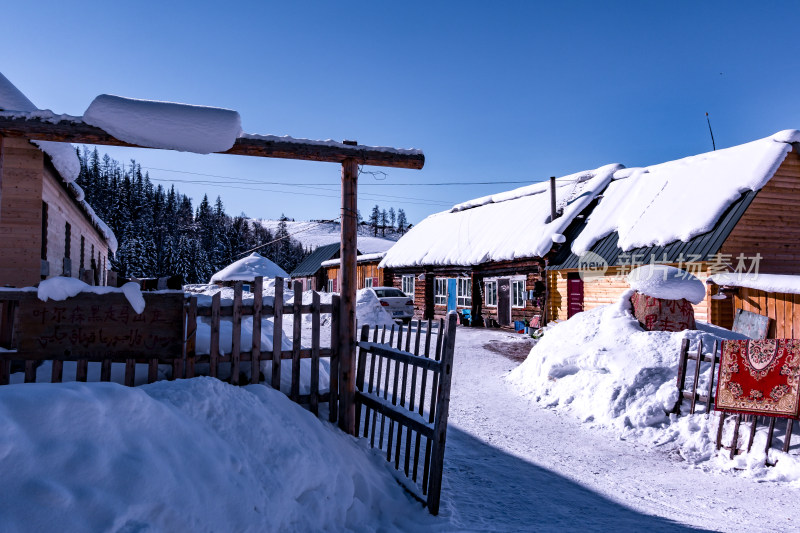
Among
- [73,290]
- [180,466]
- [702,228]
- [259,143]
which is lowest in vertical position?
[180,466]

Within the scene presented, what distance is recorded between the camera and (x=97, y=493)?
2.66m

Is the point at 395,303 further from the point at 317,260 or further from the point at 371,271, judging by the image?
the point at 317,260

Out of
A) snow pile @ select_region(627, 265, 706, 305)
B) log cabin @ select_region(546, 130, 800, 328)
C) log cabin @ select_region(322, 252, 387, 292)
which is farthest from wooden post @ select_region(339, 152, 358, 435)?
log cabin @ select_region(322, 252, 387, 292)

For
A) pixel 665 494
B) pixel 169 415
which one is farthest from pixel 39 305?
pixel 665 494

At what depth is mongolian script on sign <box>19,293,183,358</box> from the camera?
4484 millimetres

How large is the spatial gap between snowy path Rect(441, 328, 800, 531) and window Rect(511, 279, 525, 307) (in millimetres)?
13805

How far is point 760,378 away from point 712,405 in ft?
2.53

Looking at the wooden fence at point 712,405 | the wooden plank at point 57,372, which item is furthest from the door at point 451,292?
the wooden plank at point 57,372

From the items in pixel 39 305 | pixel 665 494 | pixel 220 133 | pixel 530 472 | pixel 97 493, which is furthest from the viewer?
pixel 530 472

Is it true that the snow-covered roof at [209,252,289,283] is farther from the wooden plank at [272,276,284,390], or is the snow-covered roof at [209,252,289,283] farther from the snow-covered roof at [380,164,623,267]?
the wooden plank at [272,276,284,390]

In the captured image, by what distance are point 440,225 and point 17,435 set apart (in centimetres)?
2835

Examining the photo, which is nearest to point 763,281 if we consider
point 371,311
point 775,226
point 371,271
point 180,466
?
point 775,226

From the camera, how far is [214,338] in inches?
191

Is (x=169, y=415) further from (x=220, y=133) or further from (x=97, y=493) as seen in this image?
(x=220, y=133)
